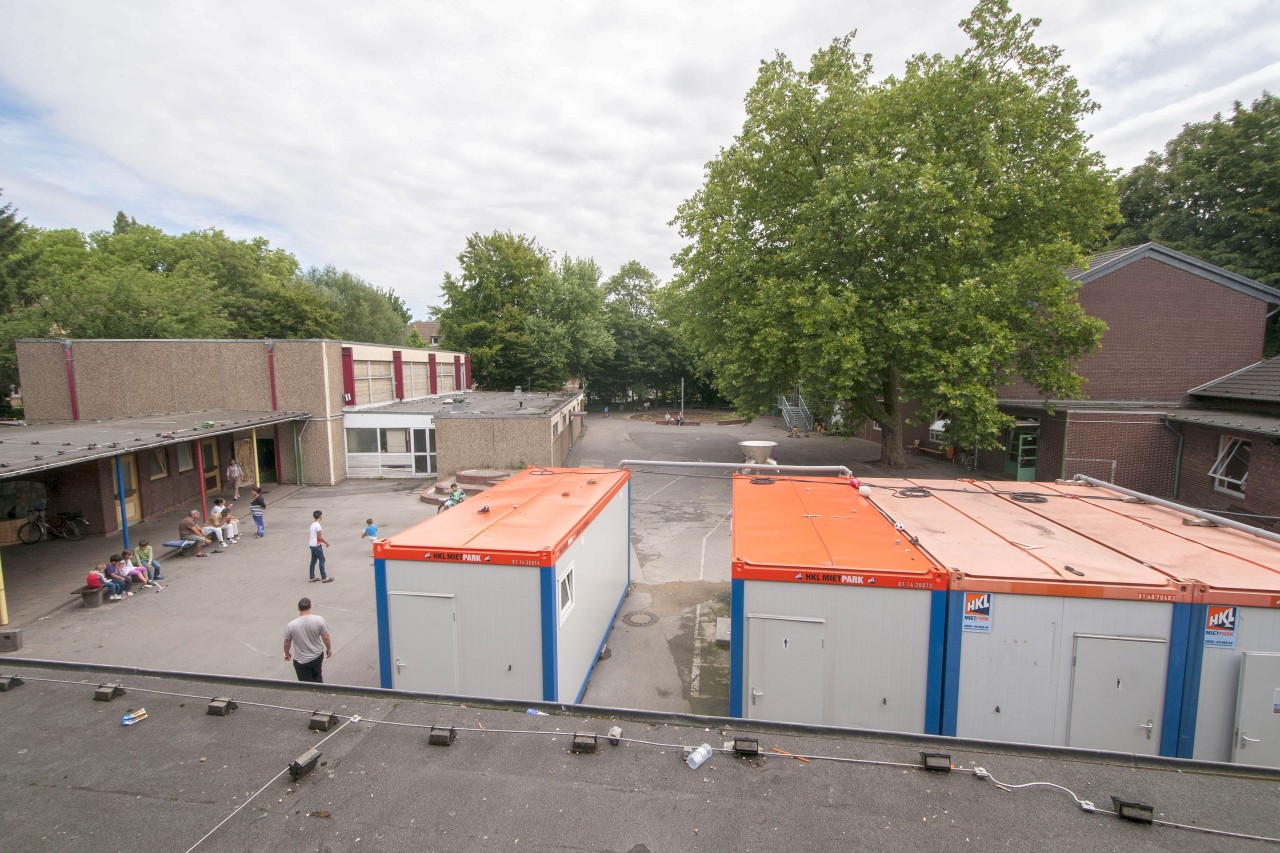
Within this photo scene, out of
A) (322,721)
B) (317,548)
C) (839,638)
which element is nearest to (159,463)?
(317,548)

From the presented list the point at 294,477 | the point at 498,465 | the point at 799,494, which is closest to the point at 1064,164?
the point at 799,494

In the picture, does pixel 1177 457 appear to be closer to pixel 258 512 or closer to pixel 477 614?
pixel 477 614

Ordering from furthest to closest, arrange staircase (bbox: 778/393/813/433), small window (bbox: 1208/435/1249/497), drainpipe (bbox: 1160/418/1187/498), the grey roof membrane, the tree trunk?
1. staircase (bbox: 778/393/813/433)
2. the tree trunk
3. drainpipe (bbox: 1160/418/1187/498)
4. small window (bbox: 1208/435/1249/497)
5. the grey roof membrane

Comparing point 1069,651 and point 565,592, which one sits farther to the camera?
point 565,592

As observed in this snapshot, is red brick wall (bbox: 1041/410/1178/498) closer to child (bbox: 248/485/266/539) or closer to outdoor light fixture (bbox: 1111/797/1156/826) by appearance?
outdoor light fixture (bbox: 1111/797/1156/826)

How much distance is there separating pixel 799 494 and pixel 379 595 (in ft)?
22.5

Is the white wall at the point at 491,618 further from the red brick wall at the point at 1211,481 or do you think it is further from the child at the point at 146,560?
the red brick wall at the point at 1211,481

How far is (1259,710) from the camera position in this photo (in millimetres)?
5734

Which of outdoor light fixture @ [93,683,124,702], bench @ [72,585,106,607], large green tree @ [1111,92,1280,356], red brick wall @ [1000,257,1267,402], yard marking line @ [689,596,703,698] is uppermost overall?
large green tree @ [1111,92,1280,356]

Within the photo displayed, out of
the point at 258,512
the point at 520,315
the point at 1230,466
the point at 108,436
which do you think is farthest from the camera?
the point at 520,315

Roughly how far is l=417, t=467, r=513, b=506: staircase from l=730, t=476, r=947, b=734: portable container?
15436mm

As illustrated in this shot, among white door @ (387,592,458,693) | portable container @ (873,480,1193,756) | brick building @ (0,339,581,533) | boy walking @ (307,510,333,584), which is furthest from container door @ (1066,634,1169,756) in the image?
brick building @ (0,339,581,533)

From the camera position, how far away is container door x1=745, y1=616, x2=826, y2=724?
650 centimetres

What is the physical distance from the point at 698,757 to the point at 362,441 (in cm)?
2442
